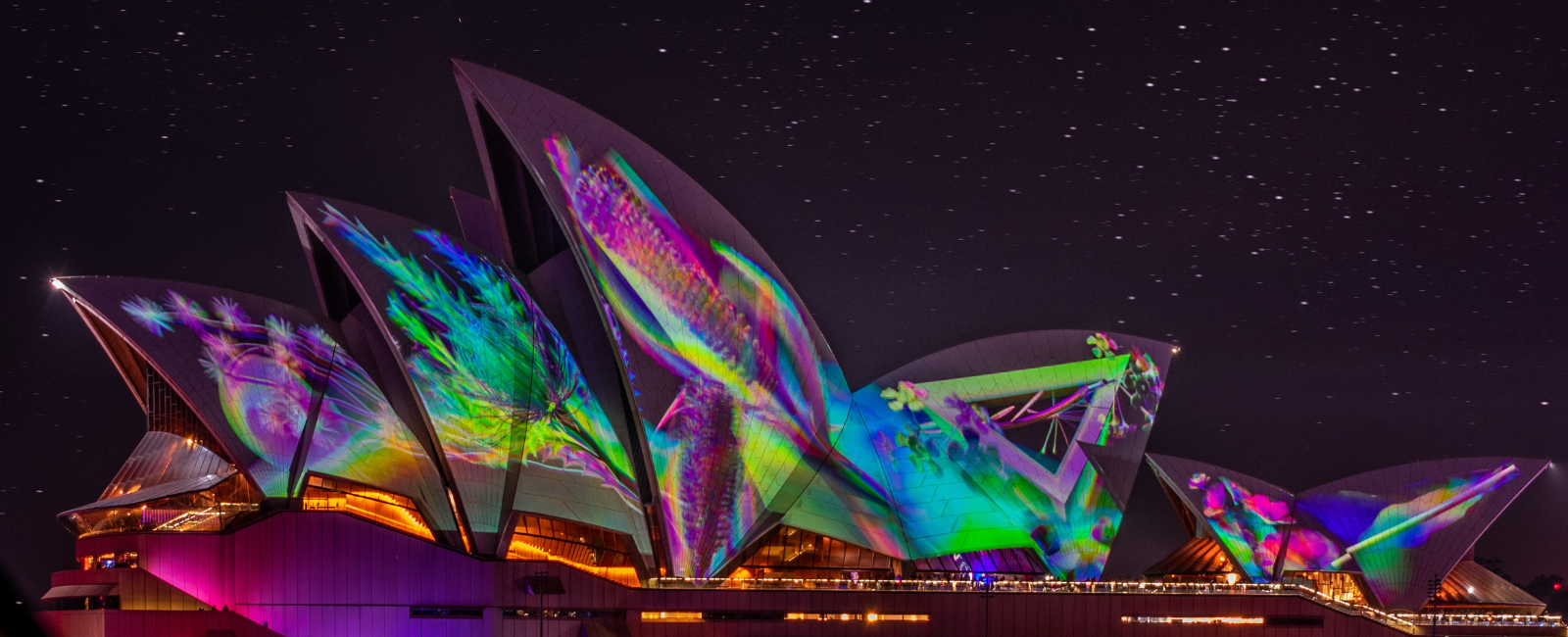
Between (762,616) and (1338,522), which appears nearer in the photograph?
(762,616)

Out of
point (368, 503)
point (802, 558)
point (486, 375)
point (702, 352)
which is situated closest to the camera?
point (368, 503)

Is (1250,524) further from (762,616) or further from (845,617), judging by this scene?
(762,616)

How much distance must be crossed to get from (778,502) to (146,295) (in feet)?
66.7

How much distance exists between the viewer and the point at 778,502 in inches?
1827

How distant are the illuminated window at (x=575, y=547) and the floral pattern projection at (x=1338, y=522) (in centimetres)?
2656

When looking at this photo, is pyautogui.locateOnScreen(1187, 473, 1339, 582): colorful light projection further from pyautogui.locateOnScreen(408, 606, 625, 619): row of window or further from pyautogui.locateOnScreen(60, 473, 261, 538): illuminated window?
pyautogui.locateOnScreen(60, 473, 261, 538): illuminated window

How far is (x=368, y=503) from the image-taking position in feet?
139

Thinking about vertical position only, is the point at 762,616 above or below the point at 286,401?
below

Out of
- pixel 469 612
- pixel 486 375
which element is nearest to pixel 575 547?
pixel 469 612

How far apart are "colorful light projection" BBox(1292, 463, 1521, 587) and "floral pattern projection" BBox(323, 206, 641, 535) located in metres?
31.3

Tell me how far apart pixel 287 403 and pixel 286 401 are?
0.08 m

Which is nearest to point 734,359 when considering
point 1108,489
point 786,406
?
point 786,406

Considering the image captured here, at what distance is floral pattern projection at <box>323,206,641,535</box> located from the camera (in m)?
41.4

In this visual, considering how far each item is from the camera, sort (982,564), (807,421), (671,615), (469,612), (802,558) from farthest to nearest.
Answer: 1. (982,564)
2. (802,558)
3. (807,421)
4. (671,615)
5. (469,612)
